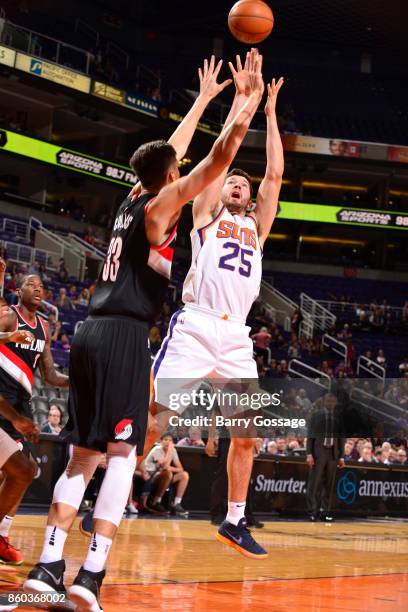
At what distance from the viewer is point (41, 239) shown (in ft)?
88.7

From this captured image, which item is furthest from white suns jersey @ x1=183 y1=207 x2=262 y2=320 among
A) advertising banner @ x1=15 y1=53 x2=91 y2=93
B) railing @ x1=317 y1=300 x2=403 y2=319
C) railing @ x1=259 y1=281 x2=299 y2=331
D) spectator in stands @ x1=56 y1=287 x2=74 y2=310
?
railing @ x1=317 y1=300 x2=403 y2=319

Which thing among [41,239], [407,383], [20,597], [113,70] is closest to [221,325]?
[20,597]

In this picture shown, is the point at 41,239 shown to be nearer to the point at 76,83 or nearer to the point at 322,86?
the point at 76,83

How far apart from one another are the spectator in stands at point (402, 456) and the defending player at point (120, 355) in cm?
1295

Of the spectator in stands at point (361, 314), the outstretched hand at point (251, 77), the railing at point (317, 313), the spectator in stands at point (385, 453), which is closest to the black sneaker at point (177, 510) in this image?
the spectator in stands at point (385, 453)

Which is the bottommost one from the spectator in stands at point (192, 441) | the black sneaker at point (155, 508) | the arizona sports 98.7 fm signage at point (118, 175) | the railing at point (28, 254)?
the black sneaker at point (155, 508)

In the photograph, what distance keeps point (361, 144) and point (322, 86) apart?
5707mm

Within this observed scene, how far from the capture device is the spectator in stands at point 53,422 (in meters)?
12.1

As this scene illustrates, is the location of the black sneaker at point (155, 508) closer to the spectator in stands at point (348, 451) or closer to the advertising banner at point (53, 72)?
the spectator in stands at point (348, 451)

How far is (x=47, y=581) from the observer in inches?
161

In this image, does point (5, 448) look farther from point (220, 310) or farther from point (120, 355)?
point (120, 355)

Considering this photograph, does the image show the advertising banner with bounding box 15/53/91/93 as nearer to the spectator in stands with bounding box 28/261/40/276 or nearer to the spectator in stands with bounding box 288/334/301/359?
the spectator in stands with bounding box 28/261/40/276

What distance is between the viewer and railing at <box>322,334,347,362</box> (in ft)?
92.6

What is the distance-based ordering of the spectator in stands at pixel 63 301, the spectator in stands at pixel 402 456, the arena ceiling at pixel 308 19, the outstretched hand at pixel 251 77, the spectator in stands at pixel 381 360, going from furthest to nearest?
the arena ceiling at pixel 308 19
the spectator in stands at pixel 381 360
the spectator in stands at pixel 63 301
the spectator in stands at pixel 402 456
the outstretched hand at pixel 251 77
